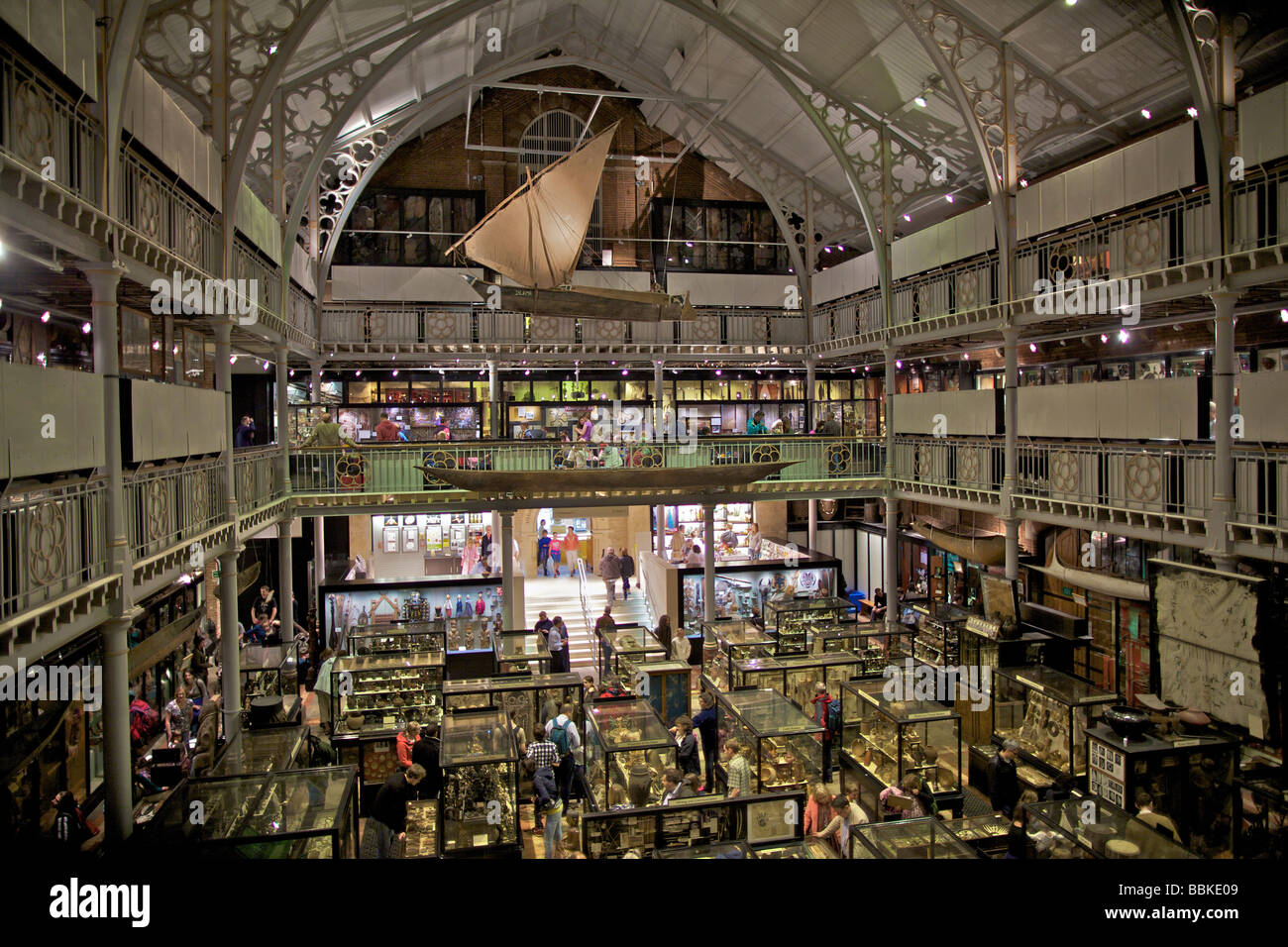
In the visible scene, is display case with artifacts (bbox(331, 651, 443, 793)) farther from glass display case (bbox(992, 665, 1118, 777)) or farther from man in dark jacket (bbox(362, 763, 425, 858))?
glass display case (bbox(992, 665, 1118, 777))

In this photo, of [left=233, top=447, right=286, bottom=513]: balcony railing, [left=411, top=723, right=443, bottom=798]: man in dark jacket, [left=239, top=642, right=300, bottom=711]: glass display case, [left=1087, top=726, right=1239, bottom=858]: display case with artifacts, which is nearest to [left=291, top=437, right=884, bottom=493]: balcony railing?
[left=233, top=447, right=286, bottom=513]: balcony railing

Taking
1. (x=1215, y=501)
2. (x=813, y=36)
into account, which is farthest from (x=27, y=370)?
(x=813, y=36)

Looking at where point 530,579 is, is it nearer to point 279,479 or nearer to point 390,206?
point 279,479

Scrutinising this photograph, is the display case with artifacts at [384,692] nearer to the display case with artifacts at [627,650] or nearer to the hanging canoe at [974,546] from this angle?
the display case with artifacts at [627,650]

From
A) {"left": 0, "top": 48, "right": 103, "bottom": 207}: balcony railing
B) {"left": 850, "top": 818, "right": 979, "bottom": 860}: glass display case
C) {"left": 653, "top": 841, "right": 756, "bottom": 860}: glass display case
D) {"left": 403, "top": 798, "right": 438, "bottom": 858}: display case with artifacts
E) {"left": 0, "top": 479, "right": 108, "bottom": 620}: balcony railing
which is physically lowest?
{"left": 403, "top": 798, "right": 438, "bottom": 858}: display case with artifacts

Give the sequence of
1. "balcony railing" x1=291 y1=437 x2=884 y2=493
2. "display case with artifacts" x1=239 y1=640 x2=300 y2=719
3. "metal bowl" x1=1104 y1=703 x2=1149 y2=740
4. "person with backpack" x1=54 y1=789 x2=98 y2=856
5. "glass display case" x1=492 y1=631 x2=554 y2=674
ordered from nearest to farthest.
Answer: "person with backpack" x1=54 y1=789 x2=98 y2=856
"metal bowl" x1=1104 y1=703 x2=1149 y2=740
"display case with artifacts" x1=239 y1=640 x2=300 y2=719
"glass display case" x1=492 y1=631 x2=554 y2=674
"balcony railing" x1=291 y1=437 x2=884 y2=493

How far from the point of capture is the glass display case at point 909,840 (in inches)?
291

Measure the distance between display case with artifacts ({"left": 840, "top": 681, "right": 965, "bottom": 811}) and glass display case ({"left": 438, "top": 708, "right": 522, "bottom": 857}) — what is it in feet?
15.7

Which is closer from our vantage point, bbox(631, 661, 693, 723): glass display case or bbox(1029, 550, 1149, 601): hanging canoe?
bbox(631, 661, 693, 723): glass display case

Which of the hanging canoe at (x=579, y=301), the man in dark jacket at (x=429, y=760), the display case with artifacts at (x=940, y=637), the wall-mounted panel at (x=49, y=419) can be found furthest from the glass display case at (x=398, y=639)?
the display case with artifacts at (x=940, y=637)

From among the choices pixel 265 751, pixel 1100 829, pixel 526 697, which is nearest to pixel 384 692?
pixel 526 697

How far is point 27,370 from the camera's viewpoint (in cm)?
670

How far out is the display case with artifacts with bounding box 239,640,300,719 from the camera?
14.5 m
